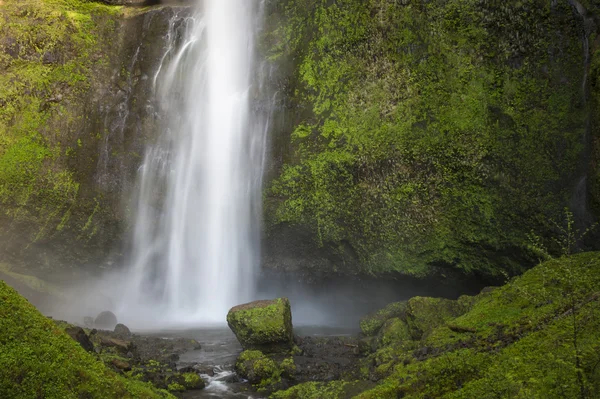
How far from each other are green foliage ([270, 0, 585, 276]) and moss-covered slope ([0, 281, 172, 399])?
12379mm

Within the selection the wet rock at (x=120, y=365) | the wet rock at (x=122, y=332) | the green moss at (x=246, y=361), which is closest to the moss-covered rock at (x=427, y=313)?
the green moss at (x=246, y=361)

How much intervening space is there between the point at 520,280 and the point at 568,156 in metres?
5.87

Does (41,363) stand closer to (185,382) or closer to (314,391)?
(185,382)

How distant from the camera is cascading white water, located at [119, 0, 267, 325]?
19203 mm

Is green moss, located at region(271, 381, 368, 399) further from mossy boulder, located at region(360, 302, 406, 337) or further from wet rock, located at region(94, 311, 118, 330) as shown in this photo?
wet rock, located at region(94, 311, 118, 330)

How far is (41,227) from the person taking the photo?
1975 cm

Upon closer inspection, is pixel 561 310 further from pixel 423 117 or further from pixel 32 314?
pixel 423 117

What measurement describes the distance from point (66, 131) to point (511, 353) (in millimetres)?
20644

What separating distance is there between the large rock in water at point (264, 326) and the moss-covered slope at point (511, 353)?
2453 millimetres

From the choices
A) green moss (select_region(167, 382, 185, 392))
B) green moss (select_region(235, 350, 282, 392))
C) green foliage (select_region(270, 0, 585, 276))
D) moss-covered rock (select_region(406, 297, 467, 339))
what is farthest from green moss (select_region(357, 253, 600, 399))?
green foliage (select_region(270, 0, 585, 276))

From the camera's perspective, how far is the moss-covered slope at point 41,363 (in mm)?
4844

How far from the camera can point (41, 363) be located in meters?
5.13

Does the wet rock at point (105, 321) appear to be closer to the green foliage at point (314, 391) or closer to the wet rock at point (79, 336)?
the wet rock at point (79, 336)

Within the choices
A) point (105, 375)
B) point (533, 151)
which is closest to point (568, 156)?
point (533, 151)
